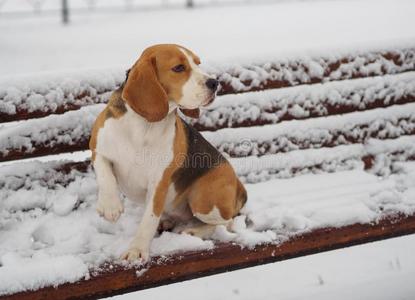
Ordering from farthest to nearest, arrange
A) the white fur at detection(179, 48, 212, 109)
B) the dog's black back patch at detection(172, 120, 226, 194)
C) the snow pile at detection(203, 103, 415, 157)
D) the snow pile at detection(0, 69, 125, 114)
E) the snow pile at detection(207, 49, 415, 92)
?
the snow pile at detection(203, 103, 415, 157) < the snow pile at detection(207, 49, 415, 92) < the snow pile at detection(0, 69, 125, 114) < the dog's black back patch at detection(172, 120, 226, 194) < the white fur at detection(179, 48, 212, 109)

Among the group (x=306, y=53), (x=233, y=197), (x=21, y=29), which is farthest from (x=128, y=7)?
(x=233, y=197)

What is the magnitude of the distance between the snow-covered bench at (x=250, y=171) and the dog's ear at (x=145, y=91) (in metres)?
0.55

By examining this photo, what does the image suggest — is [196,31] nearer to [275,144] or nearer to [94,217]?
[275,144]

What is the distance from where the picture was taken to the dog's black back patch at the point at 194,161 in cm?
237

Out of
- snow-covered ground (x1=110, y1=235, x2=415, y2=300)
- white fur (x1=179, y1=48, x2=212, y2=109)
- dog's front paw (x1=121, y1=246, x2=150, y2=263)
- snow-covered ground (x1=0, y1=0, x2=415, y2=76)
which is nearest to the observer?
dog's front paw (x1=121, y1=246, x2=150, y2=263)

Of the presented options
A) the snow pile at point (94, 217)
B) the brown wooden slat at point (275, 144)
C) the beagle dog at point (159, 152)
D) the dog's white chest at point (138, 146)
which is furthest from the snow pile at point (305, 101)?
the dog's white chest at point (138, 146)

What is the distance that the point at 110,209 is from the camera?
216cm

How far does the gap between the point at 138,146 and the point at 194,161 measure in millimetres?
324

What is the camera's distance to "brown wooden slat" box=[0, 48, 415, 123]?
2.64 metres

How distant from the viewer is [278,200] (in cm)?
280

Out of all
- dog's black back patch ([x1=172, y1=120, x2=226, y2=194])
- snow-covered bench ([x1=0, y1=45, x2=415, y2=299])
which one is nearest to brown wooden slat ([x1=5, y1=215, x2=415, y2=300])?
snow-covered bench ([x1=0, y1=45, x2=415, y2=299])

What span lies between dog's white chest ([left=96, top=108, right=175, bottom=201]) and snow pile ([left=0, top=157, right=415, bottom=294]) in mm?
278

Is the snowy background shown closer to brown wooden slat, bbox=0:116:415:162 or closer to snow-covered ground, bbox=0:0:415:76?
brown wooden slat, bbox=0:116:415:162

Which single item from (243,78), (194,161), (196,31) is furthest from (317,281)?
(196,31)
